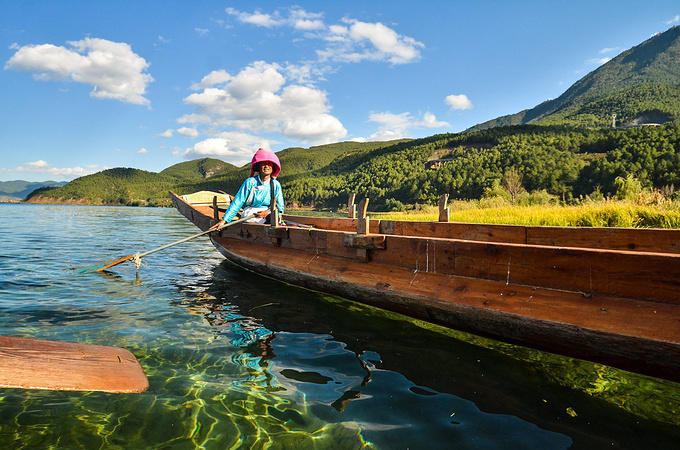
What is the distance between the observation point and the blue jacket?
25.9 ft

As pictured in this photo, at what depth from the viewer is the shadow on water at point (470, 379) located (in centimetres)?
251

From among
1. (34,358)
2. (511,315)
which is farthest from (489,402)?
(34,358)

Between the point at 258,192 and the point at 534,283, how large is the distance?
6594 millimetres

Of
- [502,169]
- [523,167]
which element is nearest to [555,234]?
[523,167]

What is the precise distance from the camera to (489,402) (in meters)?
2.80

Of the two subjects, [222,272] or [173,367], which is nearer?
[173,367]

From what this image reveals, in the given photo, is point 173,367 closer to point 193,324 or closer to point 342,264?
point 193,324

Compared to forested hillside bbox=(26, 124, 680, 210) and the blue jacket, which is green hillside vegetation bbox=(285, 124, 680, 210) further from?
the blue jacket

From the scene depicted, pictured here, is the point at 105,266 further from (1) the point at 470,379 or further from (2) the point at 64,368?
(1) the point at 470,379

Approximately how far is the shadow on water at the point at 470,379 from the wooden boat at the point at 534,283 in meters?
0.32

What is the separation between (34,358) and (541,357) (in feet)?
13.8

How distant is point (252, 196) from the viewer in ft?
27.5

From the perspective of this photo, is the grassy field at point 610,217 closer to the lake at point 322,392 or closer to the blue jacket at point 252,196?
the blue jacket at point 252,196

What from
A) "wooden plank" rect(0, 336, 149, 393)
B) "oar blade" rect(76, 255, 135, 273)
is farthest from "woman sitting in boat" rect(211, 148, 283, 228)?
"wooden plank" rect(0, 336, 149, 393)
